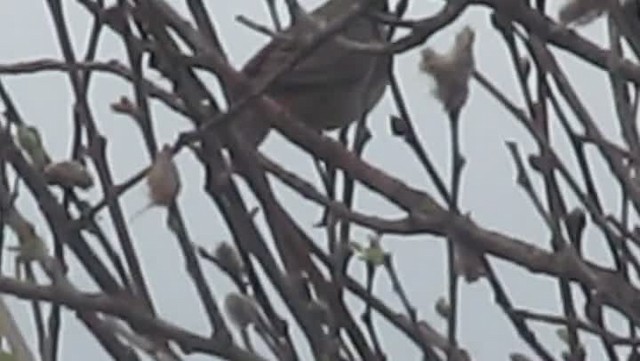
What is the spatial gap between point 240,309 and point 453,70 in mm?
333

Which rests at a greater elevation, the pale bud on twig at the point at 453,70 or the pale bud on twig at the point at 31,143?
the pale bud on twig at the point at 31,143

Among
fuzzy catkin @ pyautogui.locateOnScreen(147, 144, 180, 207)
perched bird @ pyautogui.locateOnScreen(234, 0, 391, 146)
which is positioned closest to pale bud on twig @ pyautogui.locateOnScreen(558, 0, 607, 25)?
fuzzy catkin @ pyautogui.locateOnScreen(147, 144, 180, 207)

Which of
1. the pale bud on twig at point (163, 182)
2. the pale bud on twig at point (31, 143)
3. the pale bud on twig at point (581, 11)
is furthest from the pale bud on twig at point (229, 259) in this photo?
the pale bud on twig at point (581, 11)

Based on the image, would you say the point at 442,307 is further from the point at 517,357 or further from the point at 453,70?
the point at 453,70

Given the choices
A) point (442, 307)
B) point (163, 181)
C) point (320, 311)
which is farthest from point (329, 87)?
point (163, 181)

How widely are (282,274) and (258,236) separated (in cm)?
3

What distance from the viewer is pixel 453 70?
850 millimetres

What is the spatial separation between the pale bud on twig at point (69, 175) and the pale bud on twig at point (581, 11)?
32cm

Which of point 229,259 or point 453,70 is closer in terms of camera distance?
point 453,70

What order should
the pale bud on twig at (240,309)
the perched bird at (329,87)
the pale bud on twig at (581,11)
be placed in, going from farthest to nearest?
1. the perched bird at (329,87)
2. the pale bud on twig at (240,309)
3. the pale bud on twig at (581,11)

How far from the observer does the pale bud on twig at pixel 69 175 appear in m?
0.97

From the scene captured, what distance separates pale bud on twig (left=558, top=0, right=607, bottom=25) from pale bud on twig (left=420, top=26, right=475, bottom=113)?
2.4 inches

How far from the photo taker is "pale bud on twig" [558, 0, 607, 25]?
32.2 inches

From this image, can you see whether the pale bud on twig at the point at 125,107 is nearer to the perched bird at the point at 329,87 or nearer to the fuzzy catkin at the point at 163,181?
the fuzzy catkin at the point at 163,181
